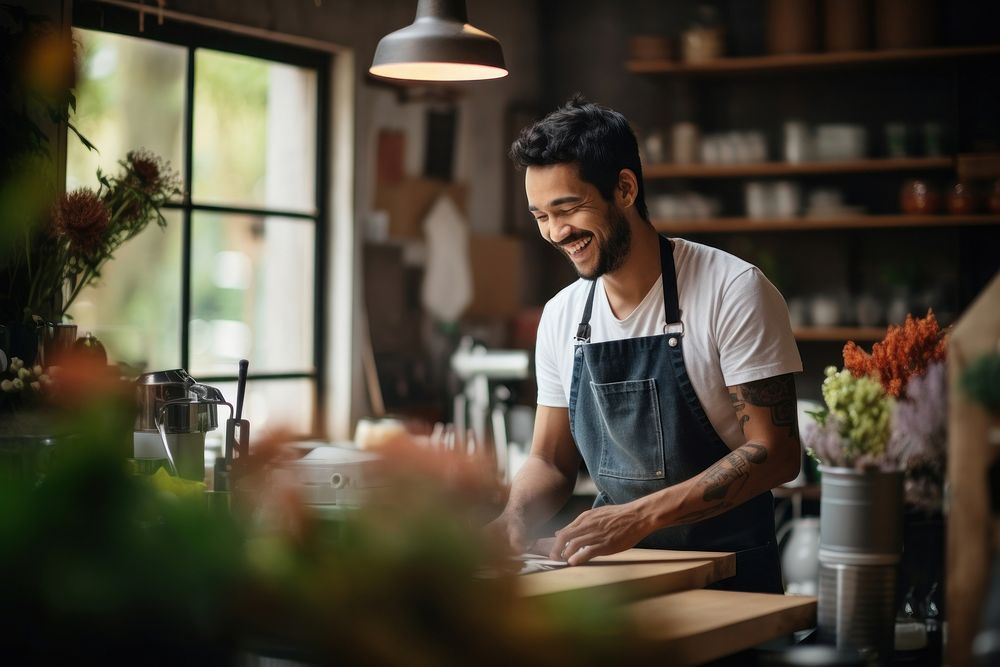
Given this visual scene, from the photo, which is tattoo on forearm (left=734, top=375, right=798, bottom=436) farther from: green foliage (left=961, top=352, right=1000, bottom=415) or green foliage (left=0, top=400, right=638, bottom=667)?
green foliage (left=0, top=400, right=638, bottom=667)

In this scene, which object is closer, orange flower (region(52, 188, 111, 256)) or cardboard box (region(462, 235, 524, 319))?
orange flower (region(52, 188, 111, 256))

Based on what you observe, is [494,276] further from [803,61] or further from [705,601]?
[705,601]

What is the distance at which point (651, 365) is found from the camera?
7.77 ft

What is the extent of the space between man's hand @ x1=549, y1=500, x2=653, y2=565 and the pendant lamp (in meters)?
0.98

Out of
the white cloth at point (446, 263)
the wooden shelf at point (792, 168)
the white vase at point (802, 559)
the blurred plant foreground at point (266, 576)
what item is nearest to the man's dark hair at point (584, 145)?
the blurred plant foreground at point (266, 576)

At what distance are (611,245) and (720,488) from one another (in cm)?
55

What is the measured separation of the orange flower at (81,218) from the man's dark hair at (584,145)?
876 mm

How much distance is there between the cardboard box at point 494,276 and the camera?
5.67 meters

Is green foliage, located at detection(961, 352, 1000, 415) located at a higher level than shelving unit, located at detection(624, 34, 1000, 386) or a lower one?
lower

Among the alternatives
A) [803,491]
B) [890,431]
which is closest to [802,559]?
[803,491]

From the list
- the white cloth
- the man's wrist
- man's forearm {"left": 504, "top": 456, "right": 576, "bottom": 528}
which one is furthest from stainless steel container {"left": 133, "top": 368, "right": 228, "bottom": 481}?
the white cloth

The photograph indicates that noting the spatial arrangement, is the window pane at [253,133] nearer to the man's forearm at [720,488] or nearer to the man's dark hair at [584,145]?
the man's dark hair at [584,145]

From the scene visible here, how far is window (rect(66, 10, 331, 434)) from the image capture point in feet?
13.7

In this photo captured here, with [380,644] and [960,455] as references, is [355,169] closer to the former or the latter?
[960,455]
